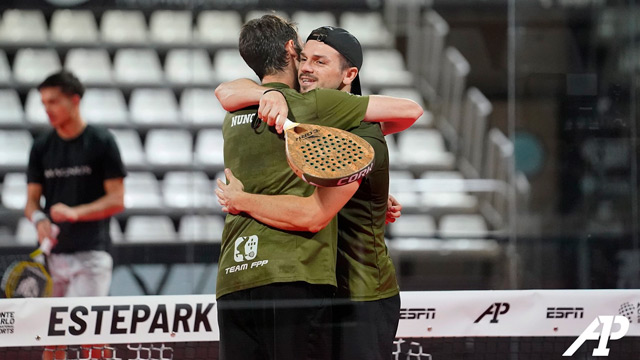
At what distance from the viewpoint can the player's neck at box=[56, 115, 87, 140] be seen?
399cm

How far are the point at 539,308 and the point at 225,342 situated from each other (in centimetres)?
168

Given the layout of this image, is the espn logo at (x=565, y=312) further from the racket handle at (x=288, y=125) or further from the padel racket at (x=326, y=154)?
the racket handle at (x=288, y=125)

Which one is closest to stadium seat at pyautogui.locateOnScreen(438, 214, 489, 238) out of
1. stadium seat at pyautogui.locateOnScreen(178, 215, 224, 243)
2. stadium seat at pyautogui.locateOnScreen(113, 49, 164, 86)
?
stadium seat at pyautogui.locateOnScreen(178, 215, 224, 243)

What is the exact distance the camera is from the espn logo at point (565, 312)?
379cm

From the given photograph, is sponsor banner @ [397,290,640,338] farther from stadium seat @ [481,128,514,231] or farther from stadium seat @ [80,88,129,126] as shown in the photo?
stadium seat @ [80,88,129,126]

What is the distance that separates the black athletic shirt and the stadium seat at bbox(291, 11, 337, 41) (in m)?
1.00

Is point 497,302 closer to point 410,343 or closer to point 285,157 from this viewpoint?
point 410,343

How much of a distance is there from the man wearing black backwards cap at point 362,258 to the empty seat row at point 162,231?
1.16 meters

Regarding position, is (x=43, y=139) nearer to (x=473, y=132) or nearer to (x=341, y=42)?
(x=341, y=42)

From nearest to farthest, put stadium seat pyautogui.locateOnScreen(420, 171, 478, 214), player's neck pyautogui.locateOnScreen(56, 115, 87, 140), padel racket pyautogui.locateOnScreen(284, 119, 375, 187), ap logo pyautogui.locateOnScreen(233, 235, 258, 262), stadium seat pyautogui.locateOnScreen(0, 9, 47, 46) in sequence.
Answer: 1. padel racket pyautogui.locateOnScreen(284, 119, 375, 187)
2. ap logo pyautogui.locateOnScreen(233, 235, 258, 262)
3. stadium seat pyautogui.locateOnScreen(0, 9, 47, 46)
4. player's neck pyautogui.locateOnScreen(56, 115, 87, 140)
5. stadium seat pyautogui.locateOnScreen(420, 171, 478, 214)

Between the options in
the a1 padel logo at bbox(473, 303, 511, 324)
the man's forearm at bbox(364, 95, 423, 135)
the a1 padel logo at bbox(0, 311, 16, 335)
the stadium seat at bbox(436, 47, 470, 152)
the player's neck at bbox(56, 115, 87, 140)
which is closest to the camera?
the man's forearm at bbox(364, 95, 423, 135)

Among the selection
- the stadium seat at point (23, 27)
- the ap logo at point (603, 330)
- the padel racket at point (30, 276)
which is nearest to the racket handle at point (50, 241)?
the padel racket at point (30, 276)

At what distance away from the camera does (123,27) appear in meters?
4.10

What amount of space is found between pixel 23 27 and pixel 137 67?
64cm
